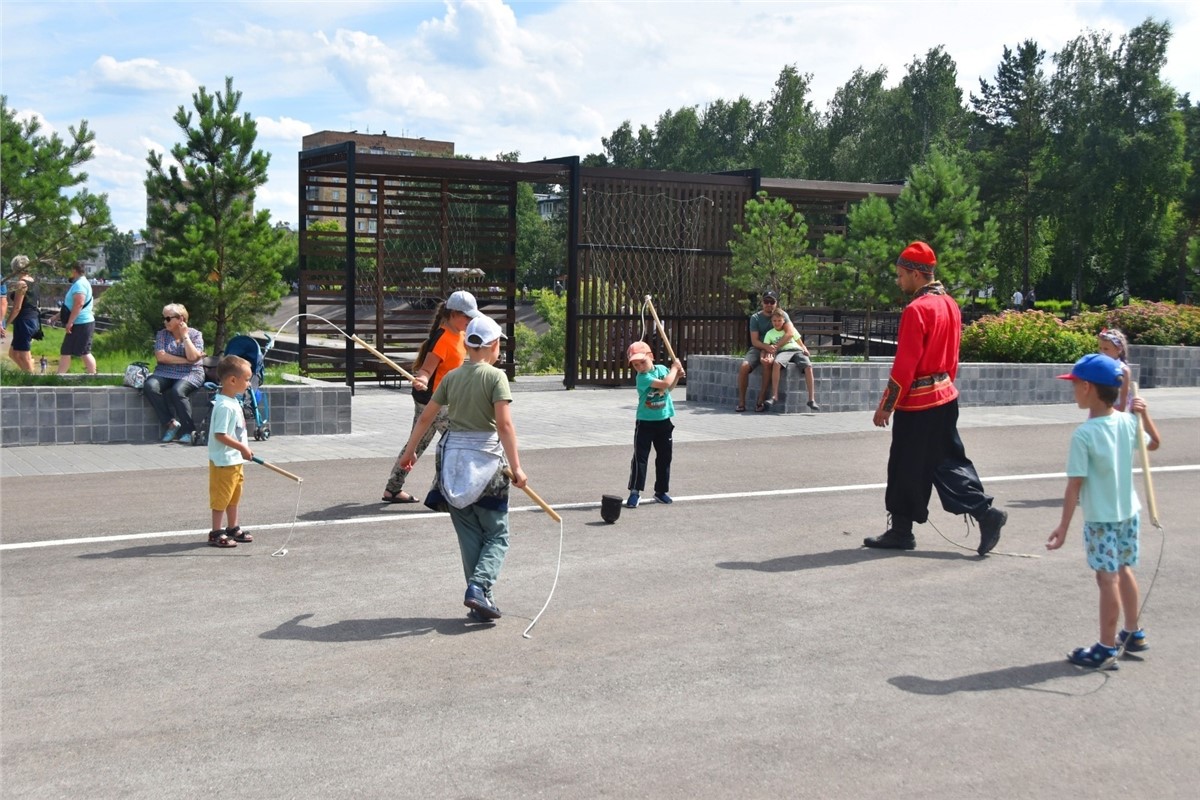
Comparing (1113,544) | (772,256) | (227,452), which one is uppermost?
(772,256)

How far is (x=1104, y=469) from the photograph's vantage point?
585 cm

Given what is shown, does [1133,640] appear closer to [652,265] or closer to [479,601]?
[479,601]

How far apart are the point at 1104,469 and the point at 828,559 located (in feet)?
8.80

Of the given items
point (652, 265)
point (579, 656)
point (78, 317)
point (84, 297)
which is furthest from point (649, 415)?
point (652, 265)

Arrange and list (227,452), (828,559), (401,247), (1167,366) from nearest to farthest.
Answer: (828,559) → (227,452) → (401,247) → (1167,366)

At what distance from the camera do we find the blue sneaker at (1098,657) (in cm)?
591

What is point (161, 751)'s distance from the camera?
15.8 ft

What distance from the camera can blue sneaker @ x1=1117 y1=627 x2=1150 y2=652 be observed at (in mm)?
6067

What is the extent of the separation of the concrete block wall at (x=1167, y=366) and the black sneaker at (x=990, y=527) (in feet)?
52.3

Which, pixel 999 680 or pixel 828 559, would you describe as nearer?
pixel 999 680

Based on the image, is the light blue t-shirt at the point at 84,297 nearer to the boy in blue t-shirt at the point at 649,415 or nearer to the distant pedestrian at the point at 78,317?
the distant pedestrian at the point at 78,317

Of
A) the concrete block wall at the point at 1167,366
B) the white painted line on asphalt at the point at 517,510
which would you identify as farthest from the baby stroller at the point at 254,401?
the concrete block wall at the point at 1167,366

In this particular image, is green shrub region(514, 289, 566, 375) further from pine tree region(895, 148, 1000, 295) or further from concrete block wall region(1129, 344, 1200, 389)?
concrete block wall region(1129, 344, 1200, 389)

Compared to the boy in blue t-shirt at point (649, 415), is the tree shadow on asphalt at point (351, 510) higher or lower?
lower
